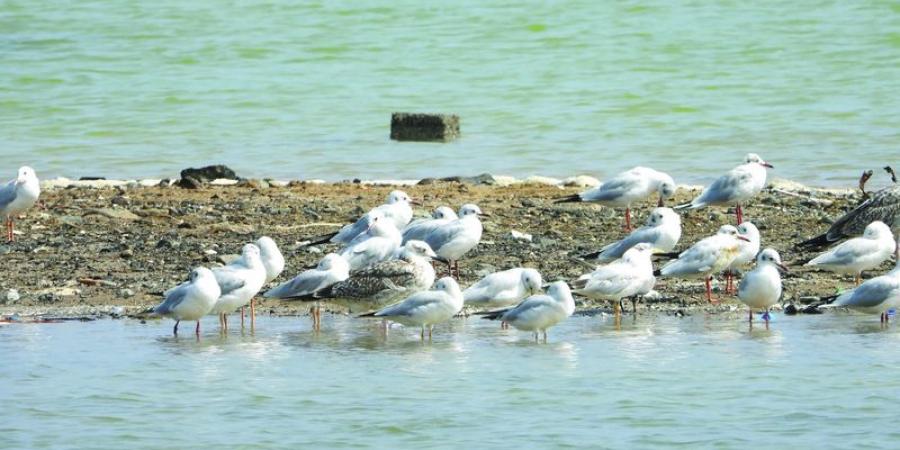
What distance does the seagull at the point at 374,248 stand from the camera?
12.5m

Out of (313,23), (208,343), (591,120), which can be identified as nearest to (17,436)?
(208,343)

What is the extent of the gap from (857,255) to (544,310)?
9.47ft

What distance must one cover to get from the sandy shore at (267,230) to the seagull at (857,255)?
294 mm

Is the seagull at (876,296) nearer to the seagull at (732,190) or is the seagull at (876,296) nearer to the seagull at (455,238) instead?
the seagull at (455,238)

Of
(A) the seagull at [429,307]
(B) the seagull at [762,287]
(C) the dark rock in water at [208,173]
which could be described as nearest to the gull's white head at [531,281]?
(A) the seagull at [429,307]

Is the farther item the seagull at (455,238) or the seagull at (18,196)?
the seagull at (18,196)

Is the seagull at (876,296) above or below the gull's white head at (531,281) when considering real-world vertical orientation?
below

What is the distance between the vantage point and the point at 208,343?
1098 cm

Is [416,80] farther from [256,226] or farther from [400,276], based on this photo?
[400,276]

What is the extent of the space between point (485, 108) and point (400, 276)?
14.0 m

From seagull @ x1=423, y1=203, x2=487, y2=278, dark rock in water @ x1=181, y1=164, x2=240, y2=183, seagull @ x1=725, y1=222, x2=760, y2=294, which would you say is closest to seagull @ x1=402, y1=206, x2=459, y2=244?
seagull @ x1=423, y1=203, x2=487, y2=278

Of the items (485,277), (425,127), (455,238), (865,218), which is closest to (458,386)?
(485,277)

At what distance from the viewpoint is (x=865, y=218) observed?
13594mm

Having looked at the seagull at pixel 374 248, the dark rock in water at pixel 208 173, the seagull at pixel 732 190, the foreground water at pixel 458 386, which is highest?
the dark rock in water at pixel 208 173
